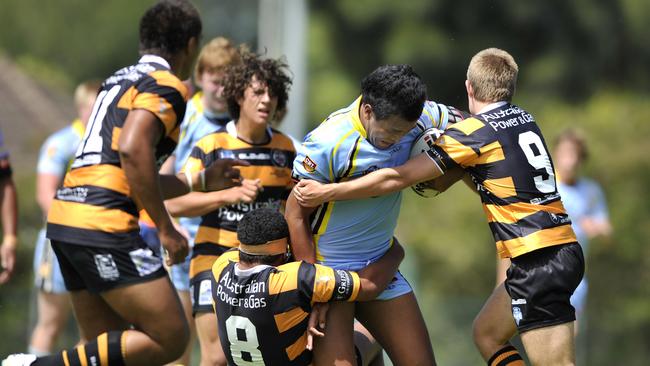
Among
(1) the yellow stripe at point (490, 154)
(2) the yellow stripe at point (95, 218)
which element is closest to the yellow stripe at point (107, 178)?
(2) the yellow stripe at point (95, 218)

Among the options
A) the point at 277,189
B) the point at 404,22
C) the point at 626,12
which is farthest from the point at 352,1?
the point at 277,189

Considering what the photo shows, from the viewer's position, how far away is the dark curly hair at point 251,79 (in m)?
6.04

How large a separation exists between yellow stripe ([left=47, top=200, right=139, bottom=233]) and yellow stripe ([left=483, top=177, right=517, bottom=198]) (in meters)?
1.85

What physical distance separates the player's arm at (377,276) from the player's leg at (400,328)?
0.12 m

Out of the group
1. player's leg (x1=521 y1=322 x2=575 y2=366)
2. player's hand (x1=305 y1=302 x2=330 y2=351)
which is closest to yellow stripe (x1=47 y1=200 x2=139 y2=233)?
player's hand (x1=305 y1=302 x2=330 y2=351)

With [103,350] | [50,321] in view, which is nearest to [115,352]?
[103,350]

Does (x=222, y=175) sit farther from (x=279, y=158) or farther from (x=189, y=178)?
(x=279, y=158)

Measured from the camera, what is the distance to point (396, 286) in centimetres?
537

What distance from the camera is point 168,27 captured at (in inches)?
227

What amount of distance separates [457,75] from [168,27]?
10205 millimetres

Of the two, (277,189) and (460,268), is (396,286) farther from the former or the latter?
(460,268)

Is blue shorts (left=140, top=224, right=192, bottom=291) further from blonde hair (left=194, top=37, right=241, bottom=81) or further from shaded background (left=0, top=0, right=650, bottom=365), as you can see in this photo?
shaded background (left=0, top=0, right=650, bottom=365)

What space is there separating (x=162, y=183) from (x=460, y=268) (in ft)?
38.8

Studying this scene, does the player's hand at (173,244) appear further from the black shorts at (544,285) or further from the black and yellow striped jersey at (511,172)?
the black shorts at (544,285)
